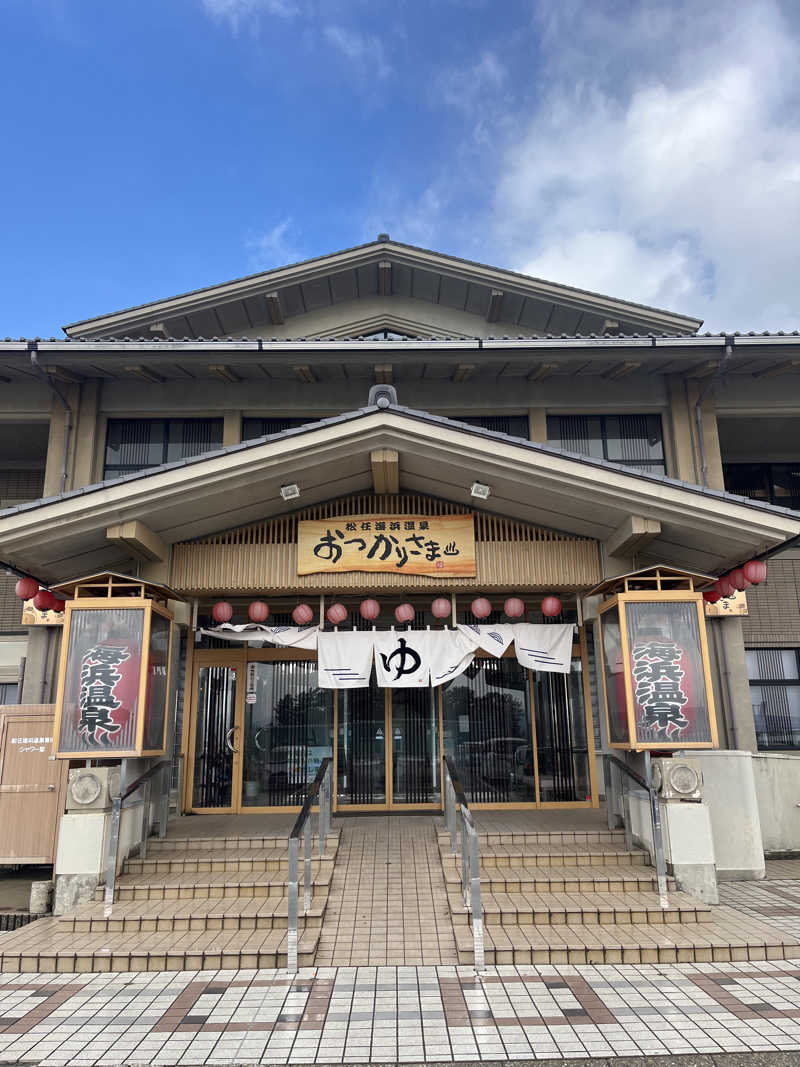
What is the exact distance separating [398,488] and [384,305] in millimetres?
4512

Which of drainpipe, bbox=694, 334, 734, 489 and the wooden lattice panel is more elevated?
drainpipe, bbox=694, 334, 734, 489

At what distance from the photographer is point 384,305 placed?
42.5ft

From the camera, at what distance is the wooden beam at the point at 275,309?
12180 mm

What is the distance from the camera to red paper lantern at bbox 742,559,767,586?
871 cm

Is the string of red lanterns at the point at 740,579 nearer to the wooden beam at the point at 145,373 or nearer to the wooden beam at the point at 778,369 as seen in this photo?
the wooden beam at the point at 778,369

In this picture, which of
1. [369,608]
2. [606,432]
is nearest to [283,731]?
[369,608]

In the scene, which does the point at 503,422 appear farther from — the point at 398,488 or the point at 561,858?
the point at 561,858

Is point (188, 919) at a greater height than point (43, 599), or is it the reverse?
point (43, 599)

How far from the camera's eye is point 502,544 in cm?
1008

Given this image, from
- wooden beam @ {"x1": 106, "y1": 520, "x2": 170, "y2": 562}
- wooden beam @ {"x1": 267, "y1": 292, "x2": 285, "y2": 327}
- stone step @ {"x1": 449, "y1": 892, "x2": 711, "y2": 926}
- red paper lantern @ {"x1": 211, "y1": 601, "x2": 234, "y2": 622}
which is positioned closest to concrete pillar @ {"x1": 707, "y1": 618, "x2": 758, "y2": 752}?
stone step @ {"x1": 449, "y1": 892, "x2": 711, "y2": 926}

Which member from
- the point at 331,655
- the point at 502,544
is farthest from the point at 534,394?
the point at 331,655

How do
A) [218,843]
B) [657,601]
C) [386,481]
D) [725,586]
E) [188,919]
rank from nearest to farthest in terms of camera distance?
[188,919], [657,601], [218,843], [725,586], [386,481]

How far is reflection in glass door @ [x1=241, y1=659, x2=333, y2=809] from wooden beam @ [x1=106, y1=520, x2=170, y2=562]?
8.00 ft

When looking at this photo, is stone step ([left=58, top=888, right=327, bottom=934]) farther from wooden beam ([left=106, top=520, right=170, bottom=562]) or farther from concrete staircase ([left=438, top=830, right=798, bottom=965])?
wooden beam ([left=106, top=520, right=170, bottom=562])
